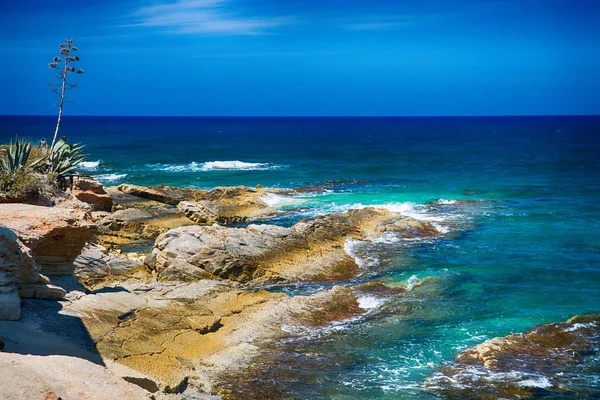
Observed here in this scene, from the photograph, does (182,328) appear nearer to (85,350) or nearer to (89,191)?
(85,350)

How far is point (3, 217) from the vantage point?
13.6 meters

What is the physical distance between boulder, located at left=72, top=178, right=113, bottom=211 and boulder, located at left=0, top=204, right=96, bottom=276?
14.7 m

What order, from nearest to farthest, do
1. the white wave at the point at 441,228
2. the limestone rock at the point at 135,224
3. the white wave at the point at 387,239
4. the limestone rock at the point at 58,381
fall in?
1. the limestone rock at the point at 58,381
2. the limestone rock at the point at 135,224
3. the white wave at the point at 387,239
4. the white wave at the point at 441,228

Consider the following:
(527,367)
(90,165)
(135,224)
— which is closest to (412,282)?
(527,367)

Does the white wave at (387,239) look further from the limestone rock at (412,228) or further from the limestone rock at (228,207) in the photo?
the limestone rock at (228,207)

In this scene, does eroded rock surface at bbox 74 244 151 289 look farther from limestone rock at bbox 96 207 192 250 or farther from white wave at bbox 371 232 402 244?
white wave at bbox 371 232 402 244

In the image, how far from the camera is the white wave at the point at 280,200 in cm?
3632

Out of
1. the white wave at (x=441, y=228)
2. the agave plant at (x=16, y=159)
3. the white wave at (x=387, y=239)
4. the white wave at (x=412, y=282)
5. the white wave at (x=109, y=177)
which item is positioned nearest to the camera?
the agave plant at (x=16, y=159)

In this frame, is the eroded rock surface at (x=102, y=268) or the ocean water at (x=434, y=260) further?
the eroded rock surface at (x=102, y=268)

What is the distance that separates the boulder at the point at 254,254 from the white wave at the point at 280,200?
11.1m

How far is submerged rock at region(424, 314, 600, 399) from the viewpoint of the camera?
519 inches

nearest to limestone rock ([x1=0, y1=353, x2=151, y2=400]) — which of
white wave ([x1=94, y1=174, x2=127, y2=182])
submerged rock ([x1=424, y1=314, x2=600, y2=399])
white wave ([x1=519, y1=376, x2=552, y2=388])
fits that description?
submerged rock ([x1=424, y1=314, x2=600, y2=399])

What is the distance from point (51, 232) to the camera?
45.6 feet

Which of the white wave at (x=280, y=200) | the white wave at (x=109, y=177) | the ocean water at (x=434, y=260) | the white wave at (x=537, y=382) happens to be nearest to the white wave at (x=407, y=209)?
the ocean water at (x=434, y=260)
